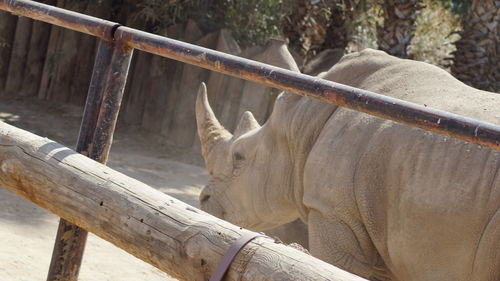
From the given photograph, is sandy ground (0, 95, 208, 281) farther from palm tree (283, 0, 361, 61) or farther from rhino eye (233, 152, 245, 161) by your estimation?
palm tree (283, 0, 361, 61)

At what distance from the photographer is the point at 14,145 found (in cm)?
282

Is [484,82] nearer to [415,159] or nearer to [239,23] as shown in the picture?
[239,23]

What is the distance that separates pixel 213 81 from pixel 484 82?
2.79 m

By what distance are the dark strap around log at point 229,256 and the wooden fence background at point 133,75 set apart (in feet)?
20.1

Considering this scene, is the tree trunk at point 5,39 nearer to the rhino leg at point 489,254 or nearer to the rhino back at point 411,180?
the rhino back at point 411,180

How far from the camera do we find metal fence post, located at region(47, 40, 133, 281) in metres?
2.97

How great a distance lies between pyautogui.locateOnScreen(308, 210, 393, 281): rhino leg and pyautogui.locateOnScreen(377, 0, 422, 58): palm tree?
17.7 feet

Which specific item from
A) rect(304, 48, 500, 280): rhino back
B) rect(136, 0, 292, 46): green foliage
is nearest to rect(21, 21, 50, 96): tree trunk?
rect(136, 0, 292, 46): green foliage

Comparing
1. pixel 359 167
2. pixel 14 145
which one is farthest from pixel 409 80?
pixel 14 145

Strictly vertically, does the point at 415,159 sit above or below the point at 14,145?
above

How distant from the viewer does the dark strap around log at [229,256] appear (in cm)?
206

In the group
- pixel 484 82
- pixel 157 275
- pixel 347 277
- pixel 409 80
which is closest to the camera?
pixel 347 277

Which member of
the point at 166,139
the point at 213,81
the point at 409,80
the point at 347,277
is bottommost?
the point at 166,139

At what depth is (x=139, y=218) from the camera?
7.63 feet
